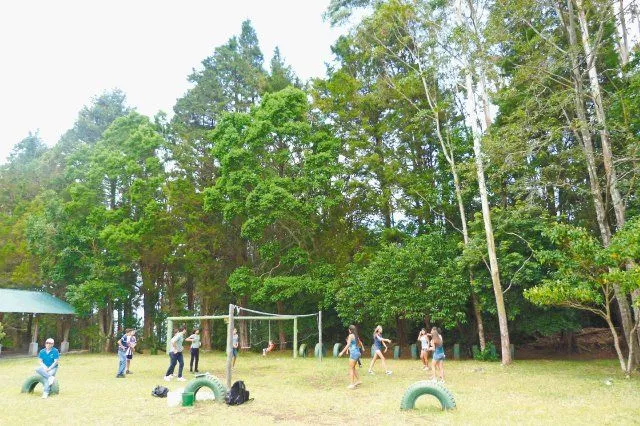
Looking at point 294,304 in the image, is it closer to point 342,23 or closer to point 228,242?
point 228,242

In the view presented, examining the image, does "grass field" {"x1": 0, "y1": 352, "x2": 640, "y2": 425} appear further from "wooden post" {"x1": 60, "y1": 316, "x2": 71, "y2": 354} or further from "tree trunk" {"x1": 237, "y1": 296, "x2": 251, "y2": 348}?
"wooden post" {"x1": 60, "y1": 316, "x2": 71, "y2": 354}

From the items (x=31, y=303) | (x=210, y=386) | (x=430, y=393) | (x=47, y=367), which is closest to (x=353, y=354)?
(x=430, y=393)

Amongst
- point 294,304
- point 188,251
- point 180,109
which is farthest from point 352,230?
point 180,109

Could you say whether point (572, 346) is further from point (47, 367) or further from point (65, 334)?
point (65, 334)

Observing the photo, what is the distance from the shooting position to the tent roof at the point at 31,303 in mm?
26922

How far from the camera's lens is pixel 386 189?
25328 mm

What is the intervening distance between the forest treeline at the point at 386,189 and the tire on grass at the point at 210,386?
30.9 ft

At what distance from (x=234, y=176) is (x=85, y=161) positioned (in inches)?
566

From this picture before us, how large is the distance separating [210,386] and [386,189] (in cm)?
1727

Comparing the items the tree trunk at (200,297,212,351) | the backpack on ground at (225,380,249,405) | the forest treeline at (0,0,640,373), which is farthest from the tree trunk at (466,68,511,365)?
the tree trunk at (200,297,212,351)

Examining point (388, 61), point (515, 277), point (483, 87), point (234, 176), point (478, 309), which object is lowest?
point (478, 309)

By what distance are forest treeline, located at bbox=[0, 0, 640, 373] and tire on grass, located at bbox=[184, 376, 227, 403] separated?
371 inches

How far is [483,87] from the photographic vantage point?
21.0 meters

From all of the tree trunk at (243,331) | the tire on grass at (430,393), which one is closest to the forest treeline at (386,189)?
the tree trunk at (243,331)
